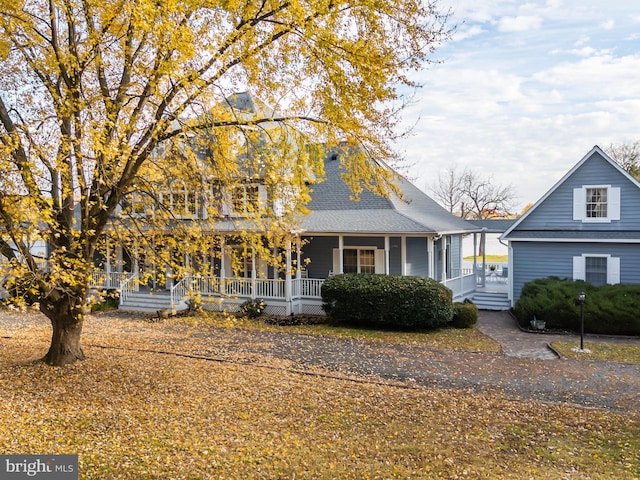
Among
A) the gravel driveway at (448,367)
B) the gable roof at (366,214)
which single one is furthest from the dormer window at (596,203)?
the gravel driveway at (448,367)

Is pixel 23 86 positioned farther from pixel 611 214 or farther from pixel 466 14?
pixel 611 214

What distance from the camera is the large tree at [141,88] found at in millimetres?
7543

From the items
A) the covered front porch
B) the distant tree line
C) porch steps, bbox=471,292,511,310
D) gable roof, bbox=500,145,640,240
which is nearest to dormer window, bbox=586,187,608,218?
gable roof, bbox=500,145,640,240

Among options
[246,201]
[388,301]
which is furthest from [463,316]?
[246,201]

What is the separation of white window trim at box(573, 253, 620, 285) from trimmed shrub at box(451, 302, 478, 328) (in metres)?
A: 5.08

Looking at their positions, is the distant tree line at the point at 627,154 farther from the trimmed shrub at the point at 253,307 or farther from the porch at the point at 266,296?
the trimmed shrub at the point at 253,307

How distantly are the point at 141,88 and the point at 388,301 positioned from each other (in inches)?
390

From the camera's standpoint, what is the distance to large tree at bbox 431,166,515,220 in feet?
164

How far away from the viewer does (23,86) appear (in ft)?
31.4

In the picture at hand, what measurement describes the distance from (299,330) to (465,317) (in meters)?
5.74

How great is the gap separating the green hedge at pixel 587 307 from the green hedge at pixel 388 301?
3076mm

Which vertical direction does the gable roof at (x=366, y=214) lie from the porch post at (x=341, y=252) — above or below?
above

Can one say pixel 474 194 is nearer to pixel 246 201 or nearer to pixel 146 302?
pixel 146 302

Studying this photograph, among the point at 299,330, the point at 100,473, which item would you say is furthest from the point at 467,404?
the point at 299,330
